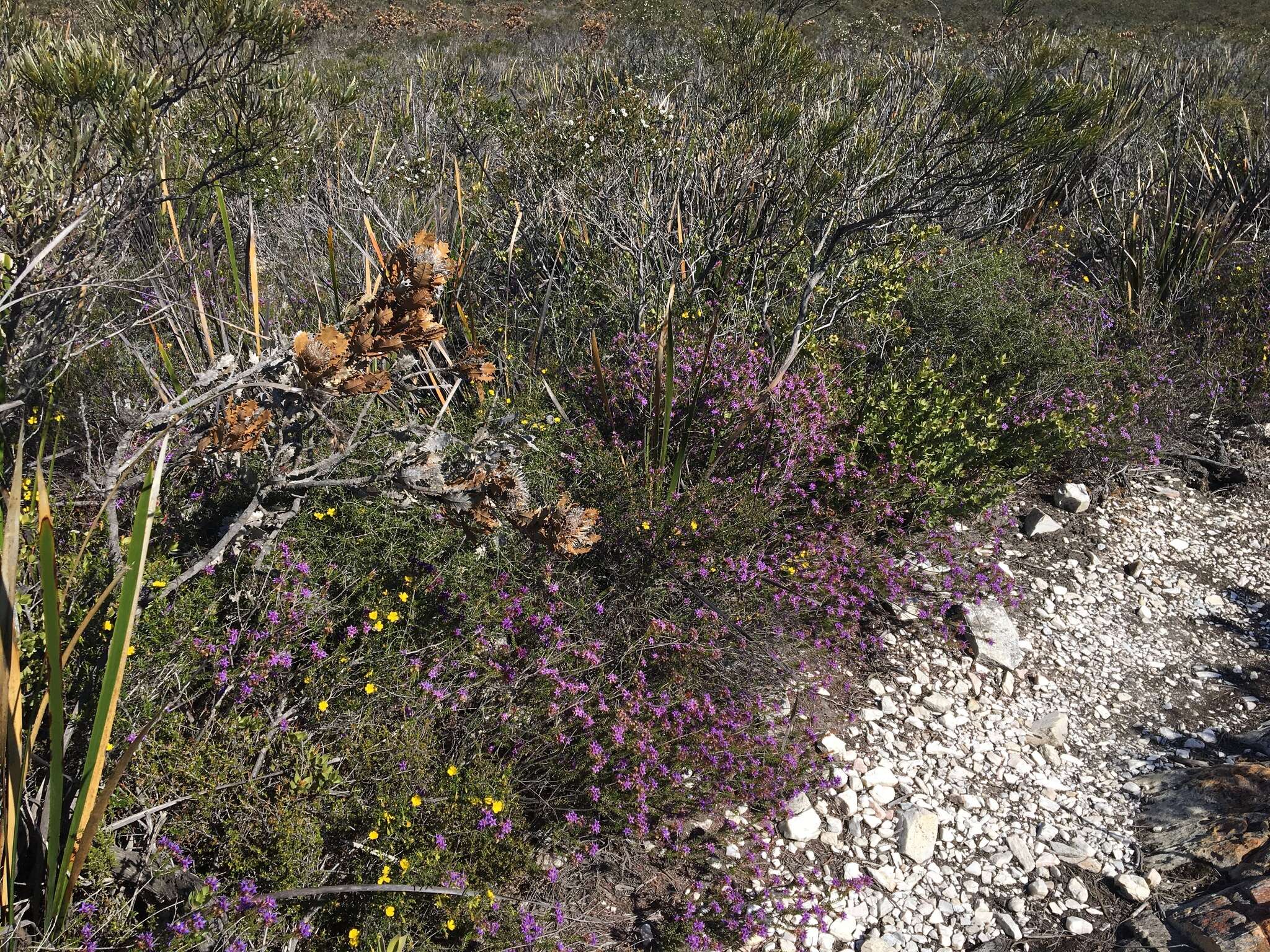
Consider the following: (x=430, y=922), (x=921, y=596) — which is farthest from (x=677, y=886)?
(x=921, y=596)

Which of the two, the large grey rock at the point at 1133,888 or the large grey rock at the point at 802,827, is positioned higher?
the large grey rock at the point at 802,827

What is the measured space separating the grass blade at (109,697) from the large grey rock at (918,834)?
2.44 metres

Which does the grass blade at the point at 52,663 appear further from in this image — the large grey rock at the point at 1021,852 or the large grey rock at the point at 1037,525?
the large grey rock at the point at 1037,525

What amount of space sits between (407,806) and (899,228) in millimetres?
4626

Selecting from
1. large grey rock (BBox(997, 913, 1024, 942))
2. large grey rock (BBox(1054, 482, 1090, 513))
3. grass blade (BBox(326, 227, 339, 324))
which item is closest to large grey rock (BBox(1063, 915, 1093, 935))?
large grey rock (BBox(997, 913, 1024, 942))

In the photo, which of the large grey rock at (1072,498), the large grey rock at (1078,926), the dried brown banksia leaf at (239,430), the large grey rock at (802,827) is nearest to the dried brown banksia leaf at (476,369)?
the dried brown banksia leaf at (239,430)

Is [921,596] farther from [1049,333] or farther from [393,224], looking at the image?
[393,224]

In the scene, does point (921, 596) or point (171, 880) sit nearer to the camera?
point (171, 880)

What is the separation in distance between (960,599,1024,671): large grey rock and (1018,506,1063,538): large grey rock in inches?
29.7

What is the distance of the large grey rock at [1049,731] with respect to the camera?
10.9 ft

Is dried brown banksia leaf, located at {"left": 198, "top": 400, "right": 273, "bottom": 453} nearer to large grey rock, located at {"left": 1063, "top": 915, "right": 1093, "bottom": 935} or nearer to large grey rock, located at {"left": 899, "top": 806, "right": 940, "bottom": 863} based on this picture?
large grey rock, located at {"left": 899, "top": 806, "right": 940, "bottom": 863}

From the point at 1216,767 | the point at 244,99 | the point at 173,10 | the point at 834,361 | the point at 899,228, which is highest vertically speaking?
the point at 173,10

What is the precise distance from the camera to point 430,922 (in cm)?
225

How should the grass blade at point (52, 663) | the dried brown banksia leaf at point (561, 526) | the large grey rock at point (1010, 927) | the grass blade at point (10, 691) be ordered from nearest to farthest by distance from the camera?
the grass blade at point (52, 663)
the grass blade at point (10, 691)
the dried brown banksia leaf at point (561, 526)
the large grey rock at point (1010, 927)
